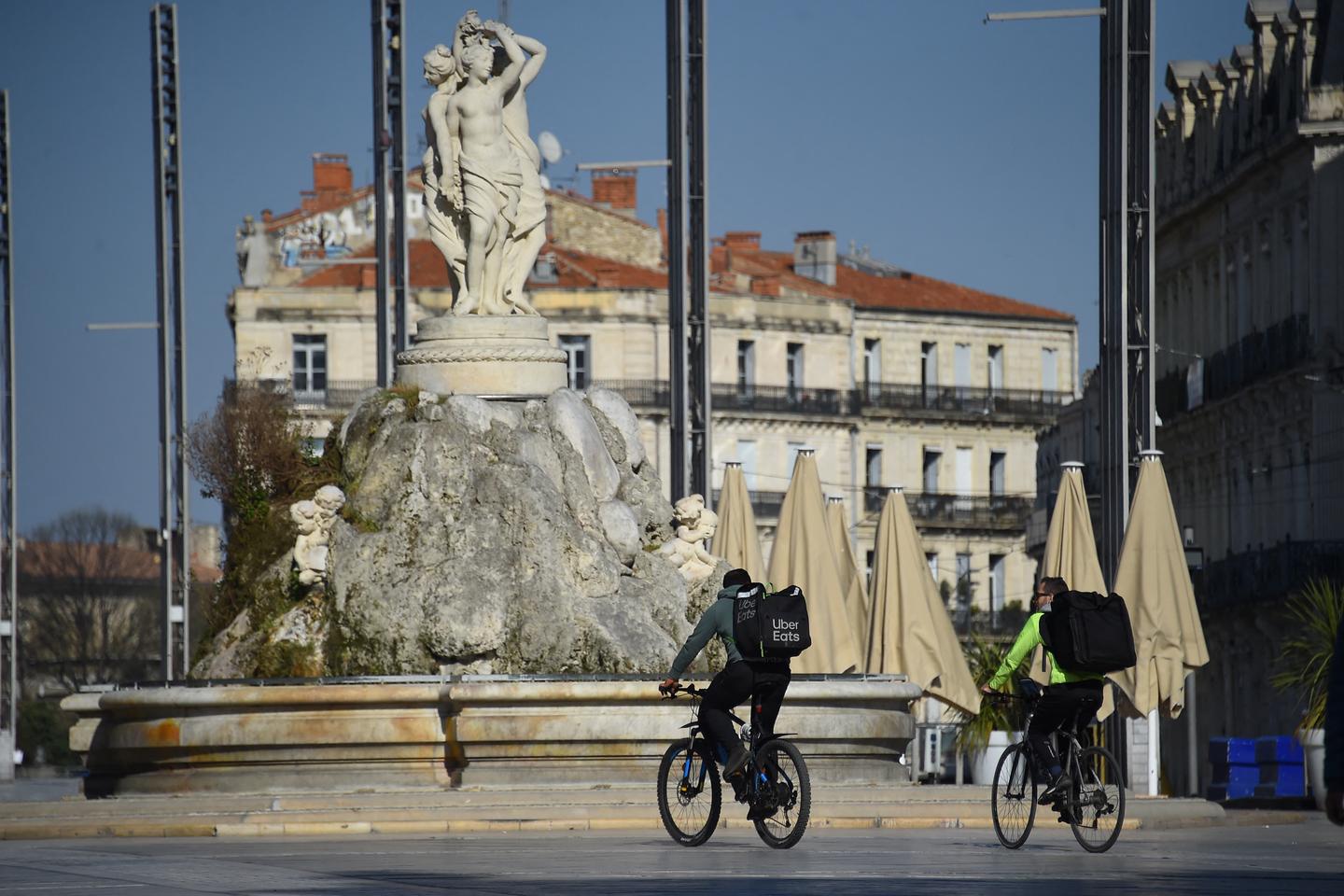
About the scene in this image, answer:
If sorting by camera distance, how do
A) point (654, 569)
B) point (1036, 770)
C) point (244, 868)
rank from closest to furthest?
point (244, 868) → point (1036, 770) → point (654, 569)

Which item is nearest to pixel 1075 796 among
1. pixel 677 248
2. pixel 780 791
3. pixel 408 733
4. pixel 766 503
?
pixel 780 791

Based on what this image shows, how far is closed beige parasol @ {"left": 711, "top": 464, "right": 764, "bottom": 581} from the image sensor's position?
27.2m

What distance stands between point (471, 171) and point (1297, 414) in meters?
23.0

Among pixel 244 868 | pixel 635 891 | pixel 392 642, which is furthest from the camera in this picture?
pixel 392 642

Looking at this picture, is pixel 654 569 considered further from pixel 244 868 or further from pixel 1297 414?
pixel 1297 414

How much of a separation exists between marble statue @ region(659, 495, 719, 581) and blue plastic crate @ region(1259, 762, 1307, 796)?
619 centimetres

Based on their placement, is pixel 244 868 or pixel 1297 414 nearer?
pixel 244 868

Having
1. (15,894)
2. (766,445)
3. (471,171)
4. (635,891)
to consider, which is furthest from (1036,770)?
(766,445)

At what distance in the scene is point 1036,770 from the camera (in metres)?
16.5

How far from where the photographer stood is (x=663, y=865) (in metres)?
14.6

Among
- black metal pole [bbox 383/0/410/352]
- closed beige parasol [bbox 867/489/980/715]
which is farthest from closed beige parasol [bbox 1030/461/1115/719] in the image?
black metal pole [bbox 383/0/410/352]

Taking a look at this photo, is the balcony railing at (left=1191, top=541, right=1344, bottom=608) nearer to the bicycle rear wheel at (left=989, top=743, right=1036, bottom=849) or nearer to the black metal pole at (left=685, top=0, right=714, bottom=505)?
the black metal pole at (left=685, top=0, right=714, bottom=505)

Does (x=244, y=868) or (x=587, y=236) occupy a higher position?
(x=587, y=236)

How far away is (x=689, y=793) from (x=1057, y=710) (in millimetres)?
2199
